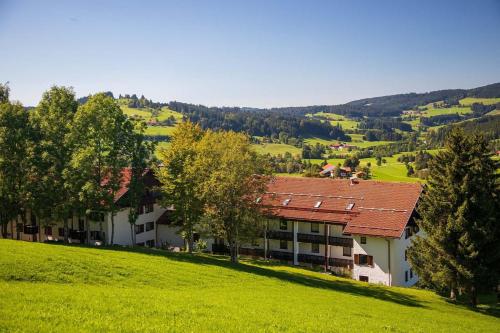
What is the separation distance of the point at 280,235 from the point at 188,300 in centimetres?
3367

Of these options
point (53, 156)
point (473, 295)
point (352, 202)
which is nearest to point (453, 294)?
point (473, 295)

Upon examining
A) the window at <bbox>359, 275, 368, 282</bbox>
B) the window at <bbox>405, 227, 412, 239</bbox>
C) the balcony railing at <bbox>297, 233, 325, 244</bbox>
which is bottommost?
the window at <bbox>359, 275, 368, 282</bbox>

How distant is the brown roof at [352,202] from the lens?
50.8 meters

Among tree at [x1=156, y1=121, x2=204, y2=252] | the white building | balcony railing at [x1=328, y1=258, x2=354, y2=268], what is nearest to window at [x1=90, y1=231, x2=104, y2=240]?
tree at [x1=156, y1=121, x2=204, y2=252]

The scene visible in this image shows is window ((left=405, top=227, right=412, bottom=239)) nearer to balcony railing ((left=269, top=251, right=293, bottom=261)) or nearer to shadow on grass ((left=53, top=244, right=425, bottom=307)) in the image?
shadow on grass ((left=53, top=244, right=425, bottom=307))

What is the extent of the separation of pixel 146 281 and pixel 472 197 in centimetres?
2760

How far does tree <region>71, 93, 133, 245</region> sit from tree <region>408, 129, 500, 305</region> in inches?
1197

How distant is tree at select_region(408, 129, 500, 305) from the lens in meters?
38.5

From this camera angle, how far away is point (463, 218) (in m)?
38.3

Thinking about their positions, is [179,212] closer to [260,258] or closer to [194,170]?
[194,170]

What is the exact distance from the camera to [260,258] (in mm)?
57688

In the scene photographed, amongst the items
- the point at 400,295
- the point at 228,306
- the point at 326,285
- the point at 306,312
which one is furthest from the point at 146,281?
the point at 400,295

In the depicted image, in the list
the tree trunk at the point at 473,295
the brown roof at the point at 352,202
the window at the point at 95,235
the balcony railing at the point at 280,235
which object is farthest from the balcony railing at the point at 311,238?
the window at the point at 95,235

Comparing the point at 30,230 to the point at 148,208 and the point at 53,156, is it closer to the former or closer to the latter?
the point at 53,156
